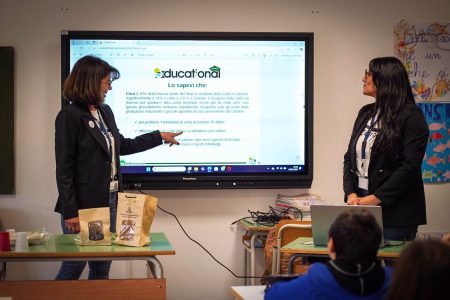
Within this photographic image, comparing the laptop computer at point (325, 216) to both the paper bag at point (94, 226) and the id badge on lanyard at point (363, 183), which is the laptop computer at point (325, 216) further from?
the paper bag at point (94, 226)

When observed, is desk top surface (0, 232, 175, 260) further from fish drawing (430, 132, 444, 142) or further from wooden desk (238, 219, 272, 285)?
fish drawing (430, 132, 444, 142)

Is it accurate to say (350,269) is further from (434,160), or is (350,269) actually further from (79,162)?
(434,160)

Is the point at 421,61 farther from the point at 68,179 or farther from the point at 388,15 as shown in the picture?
the point at 68,179

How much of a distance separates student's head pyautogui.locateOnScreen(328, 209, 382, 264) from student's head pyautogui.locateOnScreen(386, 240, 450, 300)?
458 millimetres

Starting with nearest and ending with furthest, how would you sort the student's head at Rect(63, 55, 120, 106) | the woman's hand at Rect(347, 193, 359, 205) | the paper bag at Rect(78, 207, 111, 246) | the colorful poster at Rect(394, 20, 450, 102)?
the paper bag at Rect(78, 207, 111, 246), the woman's hand at Rect(347, 193, 359, 205), the student's head at Rect(63, 55, 120, 106), the colorful poster at Rect(394, 20, 450, 102)

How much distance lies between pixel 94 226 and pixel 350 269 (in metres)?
1.52

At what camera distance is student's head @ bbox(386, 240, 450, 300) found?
153 centimetres

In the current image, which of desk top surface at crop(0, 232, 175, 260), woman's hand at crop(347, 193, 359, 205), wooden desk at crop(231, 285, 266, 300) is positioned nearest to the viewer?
wooden desk at crop(231, 285, 266, 300)

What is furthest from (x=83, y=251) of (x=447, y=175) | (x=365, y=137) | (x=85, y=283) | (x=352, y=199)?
(x=447, y=175)

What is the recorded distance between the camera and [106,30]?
15.7 ft

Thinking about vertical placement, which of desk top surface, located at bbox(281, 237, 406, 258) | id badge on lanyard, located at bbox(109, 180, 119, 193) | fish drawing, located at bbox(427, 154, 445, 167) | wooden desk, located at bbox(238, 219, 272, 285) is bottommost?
wooden desk, located at bbox(238, 219, 272, 285)

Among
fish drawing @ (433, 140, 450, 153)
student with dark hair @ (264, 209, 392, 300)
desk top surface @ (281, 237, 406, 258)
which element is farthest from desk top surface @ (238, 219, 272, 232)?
student with dark hair @ (264, 209, 392, 300)

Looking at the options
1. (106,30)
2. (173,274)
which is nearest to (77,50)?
(106,30)

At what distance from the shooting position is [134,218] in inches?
125
